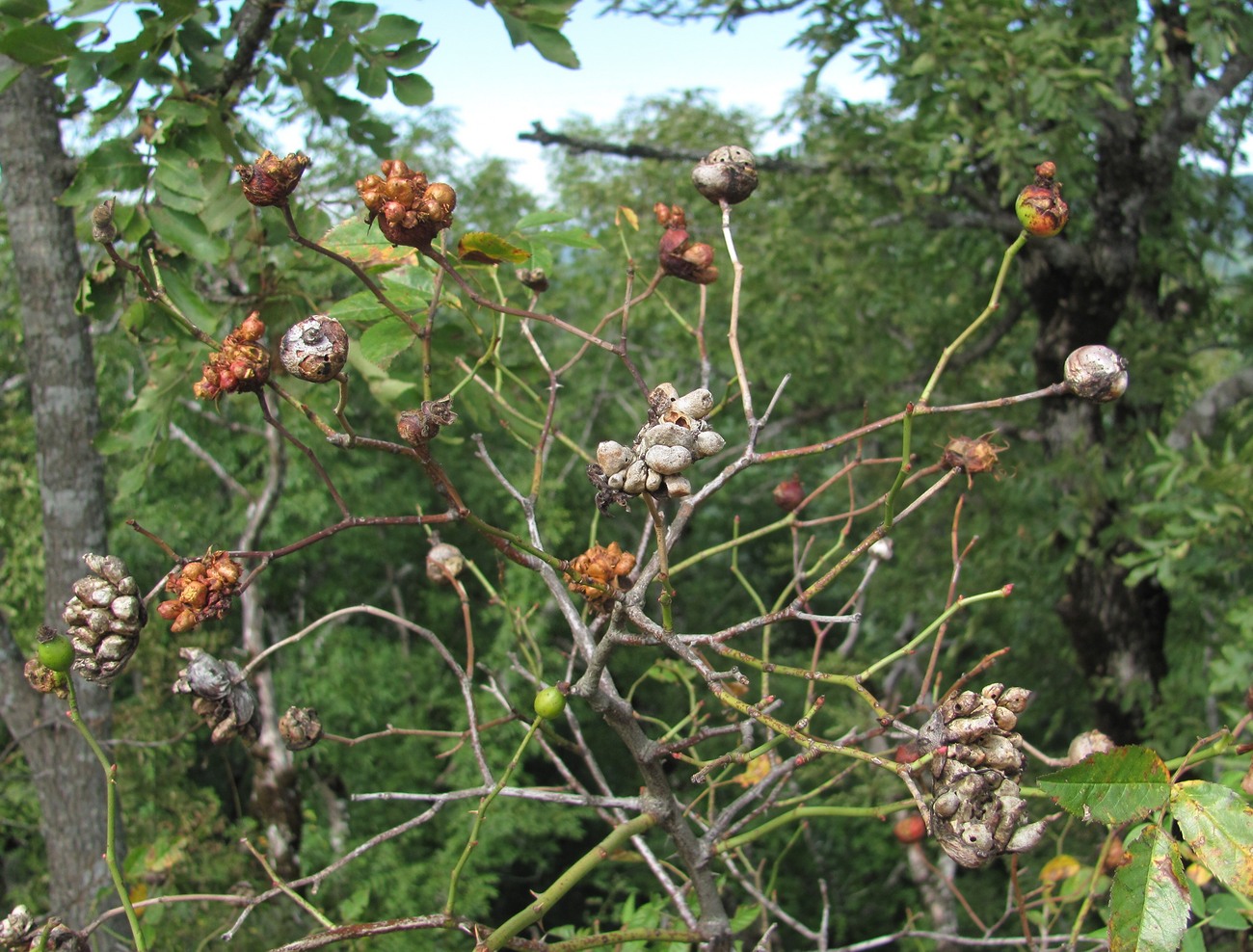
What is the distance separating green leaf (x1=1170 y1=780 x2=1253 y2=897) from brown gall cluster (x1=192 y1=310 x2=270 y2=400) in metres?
0.80

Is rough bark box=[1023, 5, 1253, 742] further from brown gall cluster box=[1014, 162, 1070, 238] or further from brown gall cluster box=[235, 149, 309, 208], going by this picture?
brown gall cluster box=[235, 149, 309, 208]

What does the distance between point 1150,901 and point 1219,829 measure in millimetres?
78

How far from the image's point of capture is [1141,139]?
3926 mm

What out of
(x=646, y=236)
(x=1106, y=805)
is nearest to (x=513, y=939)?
(x=1106, y=805)

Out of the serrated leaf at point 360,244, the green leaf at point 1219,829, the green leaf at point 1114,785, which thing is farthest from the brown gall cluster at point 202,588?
the green leaf at point 1219,829

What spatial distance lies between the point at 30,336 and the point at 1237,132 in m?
4.75

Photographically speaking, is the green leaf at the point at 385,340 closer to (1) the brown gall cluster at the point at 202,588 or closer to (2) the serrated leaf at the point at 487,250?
(2) the serrated leaf at the point at 487,250

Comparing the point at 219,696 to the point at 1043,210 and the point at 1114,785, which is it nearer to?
the point at 1114,785

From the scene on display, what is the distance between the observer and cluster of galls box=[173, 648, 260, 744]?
0.93 m

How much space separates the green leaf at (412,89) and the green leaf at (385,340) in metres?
0.70

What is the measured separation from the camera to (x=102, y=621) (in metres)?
0.81

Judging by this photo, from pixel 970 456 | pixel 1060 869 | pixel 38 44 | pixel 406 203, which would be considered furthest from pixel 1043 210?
pixel 38 44

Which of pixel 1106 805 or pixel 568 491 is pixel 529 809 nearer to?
pixel 568 491

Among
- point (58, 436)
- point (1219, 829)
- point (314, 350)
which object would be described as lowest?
point (58, 436)
